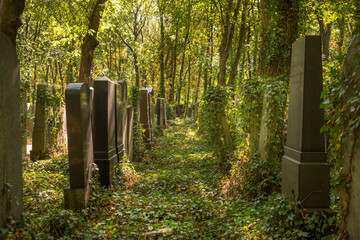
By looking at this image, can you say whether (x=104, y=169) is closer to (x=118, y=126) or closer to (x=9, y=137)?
(x=118, y=126)

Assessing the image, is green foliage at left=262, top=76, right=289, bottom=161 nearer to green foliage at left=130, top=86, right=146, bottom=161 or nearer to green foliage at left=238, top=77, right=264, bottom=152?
green foliage at left=238, top=77, right=264, bottom=152

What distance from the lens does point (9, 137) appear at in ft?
10.7

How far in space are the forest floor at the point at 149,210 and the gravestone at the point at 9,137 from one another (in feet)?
0.87

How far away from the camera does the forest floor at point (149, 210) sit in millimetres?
3914

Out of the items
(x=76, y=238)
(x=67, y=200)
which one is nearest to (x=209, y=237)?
(x=76, y=238)

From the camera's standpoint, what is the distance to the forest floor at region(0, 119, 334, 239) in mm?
3914

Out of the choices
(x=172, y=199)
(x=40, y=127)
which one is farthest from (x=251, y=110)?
(x=40, y=127)

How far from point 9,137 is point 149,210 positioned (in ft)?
9.64

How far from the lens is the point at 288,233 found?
3488 millimetres

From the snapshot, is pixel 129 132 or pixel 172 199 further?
pixel 129 132

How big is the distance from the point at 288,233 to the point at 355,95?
1755 mm

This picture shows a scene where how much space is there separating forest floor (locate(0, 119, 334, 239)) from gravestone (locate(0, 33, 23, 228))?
0.27m

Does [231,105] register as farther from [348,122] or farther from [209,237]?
[348,122]

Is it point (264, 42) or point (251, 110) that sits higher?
point (264, 42)
